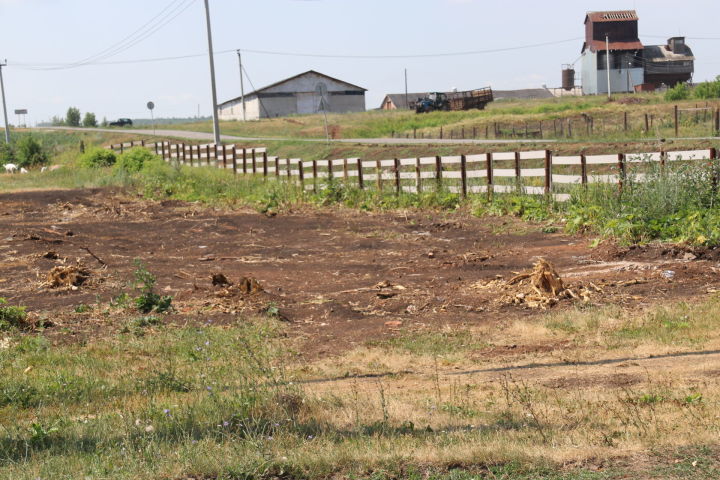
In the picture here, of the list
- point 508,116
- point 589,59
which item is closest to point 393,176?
point 508,116

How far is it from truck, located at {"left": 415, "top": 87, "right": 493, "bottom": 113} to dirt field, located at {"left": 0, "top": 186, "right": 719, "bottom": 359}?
55.5 m

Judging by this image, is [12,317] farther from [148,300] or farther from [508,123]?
[508,123]

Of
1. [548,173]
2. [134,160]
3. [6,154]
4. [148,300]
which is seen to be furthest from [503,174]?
[6,154]

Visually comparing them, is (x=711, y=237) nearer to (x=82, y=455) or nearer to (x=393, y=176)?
(x=82, y=455)

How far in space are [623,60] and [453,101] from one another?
22.5 m

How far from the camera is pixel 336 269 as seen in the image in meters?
15.5

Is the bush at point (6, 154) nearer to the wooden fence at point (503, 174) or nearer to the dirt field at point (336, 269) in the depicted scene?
the wooden fence at point (503, 174)

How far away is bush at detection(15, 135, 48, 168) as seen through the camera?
58281mm

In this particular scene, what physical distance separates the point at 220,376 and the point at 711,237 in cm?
885

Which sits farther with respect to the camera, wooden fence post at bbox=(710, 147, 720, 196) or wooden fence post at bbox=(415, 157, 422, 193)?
wooden fence post at bbox=(415, 157, 422, 193)

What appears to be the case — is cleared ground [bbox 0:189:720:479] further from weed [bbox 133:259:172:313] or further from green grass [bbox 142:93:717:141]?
green grass [bbox 142:93:717:141]

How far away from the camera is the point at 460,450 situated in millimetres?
6086

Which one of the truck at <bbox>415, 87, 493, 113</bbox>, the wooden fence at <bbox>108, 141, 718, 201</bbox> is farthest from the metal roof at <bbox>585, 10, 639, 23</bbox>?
the wooden fence at <bbox>108, 141, 718, 201</bbox>

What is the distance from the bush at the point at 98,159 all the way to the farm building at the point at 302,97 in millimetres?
47512
